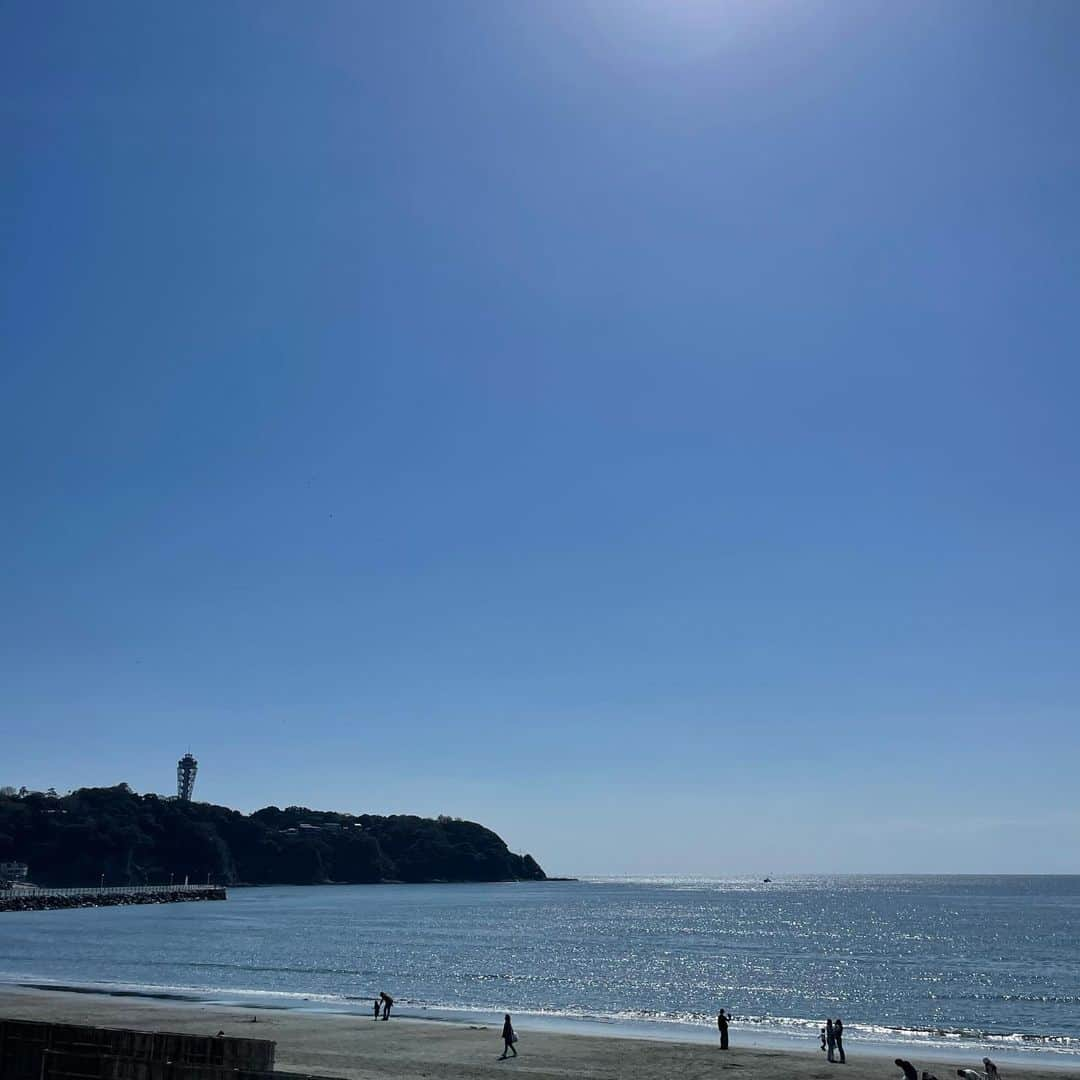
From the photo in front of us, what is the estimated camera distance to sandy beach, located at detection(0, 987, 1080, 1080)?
3531 centimetres

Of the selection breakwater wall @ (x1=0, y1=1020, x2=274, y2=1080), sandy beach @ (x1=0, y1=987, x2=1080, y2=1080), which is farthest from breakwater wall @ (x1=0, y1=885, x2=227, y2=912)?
breakwater wall @ (x1=0, y1=1020, x2=274, y2=1080)

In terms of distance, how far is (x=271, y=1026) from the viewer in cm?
4572

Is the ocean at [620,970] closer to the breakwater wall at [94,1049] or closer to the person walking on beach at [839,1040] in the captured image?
the person walking on beach at [839,1040]

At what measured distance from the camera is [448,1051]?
40.0 m

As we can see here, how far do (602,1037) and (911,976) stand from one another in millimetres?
43777

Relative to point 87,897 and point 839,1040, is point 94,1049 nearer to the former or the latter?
point 839,1040

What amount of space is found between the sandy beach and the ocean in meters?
4.93

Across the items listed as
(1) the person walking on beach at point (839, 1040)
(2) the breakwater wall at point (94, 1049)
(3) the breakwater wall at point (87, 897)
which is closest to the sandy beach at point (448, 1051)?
(1) the person walking on beach at point (839, 1040)

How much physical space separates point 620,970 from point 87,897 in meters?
121

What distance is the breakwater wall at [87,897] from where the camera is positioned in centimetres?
15125

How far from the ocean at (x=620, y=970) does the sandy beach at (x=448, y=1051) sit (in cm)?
493

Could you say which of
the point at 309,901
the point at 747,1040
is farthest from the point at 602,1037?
the point at 309,901

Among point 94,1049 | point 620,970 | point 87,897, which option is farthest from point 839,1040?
point 87,897

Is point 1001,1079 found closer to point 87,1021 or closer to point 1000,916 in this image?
point 87,1021
